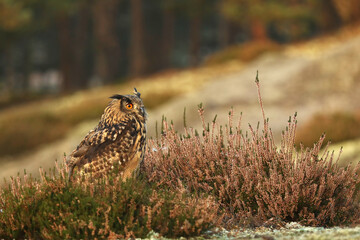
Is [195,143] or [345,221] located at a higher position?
[195,143]

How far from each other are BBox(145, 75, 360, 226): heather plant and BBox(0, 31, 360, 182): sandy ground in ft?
28.6

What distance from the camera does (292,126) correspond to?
16.1 feet

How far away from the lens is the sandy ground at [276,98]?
14617mm

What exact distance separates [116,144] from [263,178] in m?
1.40

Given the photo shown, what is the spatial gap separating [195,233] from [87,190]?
97cm

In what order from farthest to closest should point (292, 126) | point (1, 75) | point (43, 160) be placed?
point (1, 75)
point (43, 160)
point (292, 126)

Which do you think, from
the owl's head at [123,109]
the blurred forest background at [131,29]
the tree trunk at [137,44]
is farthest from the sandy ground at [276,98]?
the tree trunk at [137,44]

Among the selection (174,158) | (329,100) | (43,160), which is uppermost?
(329,100)

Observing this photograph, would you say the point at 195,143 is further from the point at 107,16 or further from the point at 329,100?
the point at 107,16

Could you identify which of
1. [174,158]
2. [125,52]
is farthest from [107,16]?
[174,158]

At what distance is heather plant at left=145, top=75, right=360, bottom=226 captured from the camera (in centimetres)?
480

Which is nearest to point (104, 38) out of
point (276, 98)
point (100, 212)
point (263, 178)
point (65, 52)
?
point (65, 52)

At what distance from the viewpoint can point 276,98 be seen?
15289 millimetres

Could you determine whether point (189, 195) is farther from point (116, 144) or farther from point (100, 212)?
point (100, 212)
